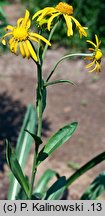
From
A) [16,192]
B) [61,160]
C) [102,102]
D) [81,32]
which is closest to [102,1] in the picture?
[102,102]

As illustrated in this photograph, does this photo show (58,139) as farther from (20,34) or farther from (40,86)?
(20,34)

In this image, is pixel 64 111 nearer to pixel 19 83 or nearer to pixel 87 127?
pixel 87 127

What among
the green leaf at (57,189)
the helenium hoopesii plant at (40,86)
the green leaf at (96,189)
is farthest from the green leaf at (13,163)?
the green leaf at (96,189)

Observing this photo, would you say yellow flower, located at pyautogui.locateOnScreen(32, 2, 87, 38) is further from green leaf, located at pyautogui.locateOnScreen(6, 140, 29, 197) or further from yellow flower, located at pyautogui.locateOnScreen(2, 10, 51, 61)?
green leaf, located at pyautogui.locateOnScreen(6, 140, 29, 197)

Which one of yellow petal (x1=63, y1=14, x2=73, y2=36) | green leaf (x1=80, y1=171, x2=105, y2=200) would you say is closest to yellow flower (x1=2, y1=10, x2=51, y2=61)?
yellow petal (x1=63, y1=14, x2=73, y2=36)

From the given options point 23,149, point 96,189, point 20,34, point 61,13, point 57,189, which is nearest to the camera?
point 20,34

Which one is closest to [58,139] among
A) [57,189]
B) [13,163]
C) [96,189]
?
[13,163]
